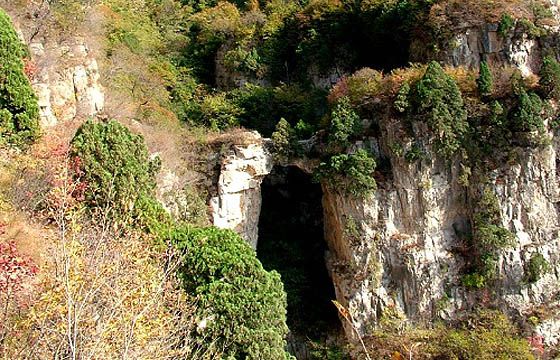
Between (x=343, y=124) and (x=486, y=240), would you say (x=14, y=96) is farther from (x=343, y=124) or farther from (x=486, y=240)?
(x=486, y=240)

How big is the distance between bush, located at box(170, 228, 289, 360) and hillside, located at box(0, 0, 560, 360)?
0.13ft

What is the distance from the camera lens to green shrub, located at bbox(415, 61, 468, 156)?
1606 cm

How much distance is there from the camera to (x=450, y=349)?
15047mm

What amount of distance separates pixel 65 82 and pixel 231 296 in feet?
26.7

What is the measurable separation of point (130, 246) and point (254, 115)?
13029 millimetres

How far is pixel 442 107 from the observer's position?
16.2 meters

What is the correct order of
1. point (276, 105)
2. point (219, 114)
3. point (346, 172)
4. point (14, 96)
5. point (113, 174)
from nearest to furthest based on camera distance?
point (113, 174) → point (14, 96) → point (346, 172) → point (219, 114) → point (276, 105)

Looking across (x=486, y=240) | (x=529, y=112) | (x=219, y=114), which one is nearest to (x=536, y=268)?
(x=486, y=240)

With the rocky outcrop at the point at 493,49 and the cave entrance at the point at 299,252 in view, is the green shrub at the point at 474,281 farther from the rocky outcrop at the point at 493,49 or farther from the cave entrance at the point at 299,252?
the rocky outcrop at the point at 493,49

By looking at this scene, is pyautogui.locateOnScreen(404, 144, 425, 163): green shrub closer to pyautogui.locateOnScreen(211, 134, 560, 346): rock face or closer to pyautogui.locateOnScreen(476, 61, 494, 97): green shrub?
pyautogui.locateOnScreen(211, 134, 560, 346): rock face

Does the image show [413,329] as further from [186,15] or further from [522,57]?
[186,15]

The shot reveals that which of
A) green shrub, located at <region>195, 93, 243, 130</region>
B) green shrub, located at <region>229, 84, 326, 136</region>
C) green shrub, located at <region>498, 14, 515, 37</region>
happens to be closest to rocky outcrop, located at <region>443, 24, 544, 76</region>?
green shrub, located at <region>498, 14, 515, 37</region>

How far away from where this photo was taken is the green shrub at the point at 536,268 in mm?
16016

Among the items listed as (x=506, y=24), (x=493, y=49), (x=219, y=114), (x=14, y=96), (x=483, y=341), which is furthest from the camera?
(x=219, y=114)
